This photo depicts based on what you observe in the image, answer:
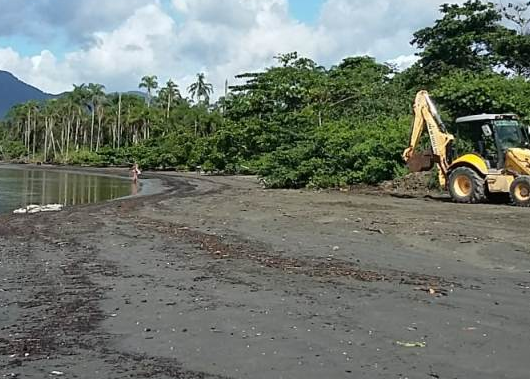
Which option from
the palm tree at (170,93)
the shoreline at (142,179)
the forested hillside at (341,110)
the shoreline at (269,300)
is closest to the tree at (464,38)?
the forested hillside at (341,110)

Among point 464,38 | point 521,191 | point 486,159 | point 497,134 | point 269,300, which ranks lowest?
point 269,300

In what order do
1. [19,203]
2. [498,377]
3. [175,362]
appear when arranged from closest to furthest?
[498,377]
[175,362]
[19,203]

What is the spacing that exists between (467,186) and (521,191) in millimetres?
2002

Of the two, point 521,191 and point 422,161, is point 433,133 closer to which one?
point 422,161

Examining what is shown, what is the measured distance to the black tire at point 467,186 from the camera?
2206 cm

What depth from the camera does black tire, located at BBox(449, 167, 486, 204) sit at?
22.1 m

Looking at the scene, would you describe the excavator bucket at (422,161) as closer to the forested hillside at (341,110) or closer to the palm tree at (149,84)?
the forested hillside at (341,110)

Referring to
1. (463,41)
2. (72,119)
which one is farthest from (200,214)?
(72,119)

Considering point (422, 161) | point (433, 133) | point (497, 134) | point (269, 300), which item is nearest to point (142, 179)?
point (422, 161)

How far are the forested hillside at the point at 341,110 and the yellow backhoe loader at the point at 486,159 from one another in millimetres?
5120

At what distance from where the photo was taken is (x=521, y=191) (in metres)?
20.9

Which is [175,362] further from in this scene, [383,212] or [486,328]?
[383,212]

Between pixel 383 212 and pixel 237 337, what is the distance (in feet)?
43.9

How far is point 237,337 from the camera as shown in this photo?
22.4ft
